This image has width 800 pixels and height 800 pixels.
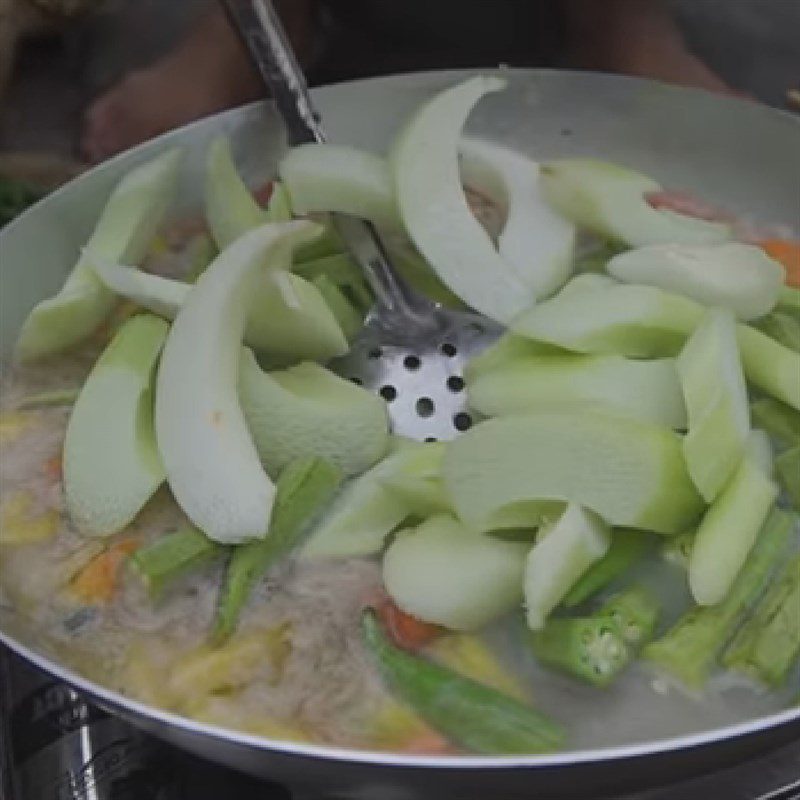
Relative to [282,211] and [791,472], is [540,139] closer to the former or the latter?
[282,211]

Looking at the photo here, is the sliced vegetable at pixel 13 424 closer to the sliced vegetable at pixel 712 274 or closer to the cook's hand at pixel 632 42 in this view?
the sliced vegetable at pixel 712 274

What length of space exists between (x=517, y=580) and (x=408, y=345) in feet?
0.76

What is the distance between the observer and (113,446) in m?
0.78

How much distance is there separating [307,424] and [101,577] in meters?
0.12

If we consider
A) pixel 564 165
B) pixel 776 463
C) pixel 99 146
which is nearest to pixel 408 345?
pixel 564 165

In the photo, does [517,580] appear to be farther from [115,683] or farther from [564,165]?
[564,165]

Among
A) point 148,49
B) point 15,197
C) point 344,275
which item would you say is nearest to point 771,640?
point 344,275

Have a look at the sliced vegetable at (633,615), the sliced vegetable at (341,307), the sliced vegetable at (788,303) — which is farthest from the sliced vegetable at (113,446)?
the sliced vegetable at (788,303)

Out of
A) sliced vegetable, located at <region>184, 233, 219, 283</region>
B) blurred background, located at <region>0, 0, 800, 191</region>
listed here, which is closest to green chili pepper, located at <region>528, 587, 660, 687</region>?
sliced vegetable, located at <region>184, 233, 219, 283</region>

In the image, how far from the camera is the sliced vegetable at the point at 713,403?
0.73 m

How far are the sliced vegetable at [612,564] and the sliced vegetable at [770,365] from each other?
0.10m

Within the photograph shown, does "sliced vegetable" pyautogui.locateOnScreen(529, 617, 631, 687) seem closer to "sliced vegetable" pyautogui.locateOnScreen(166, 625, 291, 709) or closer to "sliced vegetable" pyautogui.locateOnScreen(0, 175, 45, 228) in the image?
"sliced vegetable" pyautogui.locateOnScreen(166, 625, 291, 709)

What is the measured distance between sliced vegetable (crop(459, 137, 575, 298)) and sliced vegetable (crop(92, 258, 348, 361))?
11 cm

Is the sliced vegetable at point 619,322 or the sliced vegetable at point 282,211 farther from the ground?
the sliced vegetable at point 282,211
